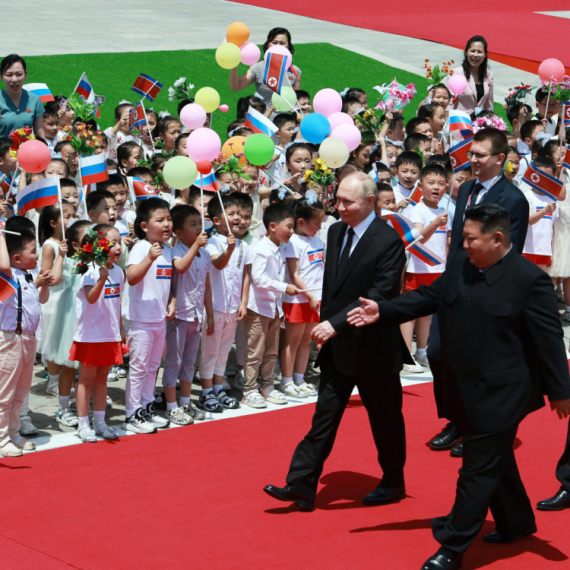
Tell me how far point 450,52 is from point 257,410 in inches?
637

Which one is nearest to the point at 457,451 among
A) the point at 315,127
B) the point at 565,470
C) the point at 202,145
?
the point at 565,470

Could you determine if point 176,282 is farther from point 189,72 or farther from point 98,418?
point 189,72

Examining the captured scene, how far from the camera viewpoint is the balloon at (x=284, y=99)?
11.3 m

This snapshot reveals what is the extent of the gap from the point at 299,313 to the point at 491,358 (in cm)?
357

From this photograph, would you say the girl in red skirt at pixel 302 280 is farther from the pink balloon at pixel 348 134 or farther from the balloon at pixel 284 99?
the balloon at pixel 284 99

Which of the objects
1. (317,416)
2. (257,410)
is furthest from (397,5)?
(317,416)

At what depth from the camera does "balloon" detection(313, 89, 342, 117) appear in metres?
10.4

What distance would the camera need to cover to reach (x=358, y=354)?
6.03 m

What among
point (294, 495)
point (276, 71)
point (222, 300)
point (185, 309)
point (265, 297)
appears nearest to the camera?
point (294, 495)

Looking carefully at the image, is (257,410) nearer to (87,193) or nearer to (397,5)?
(87,193)

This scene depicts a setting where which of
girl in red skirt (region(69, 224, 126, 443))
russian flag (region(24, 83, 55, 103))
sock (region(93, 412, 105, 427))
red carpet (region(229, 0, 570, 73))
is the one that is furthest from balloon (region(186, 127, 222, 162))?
red carpet (region(229, 0, 570, 73))

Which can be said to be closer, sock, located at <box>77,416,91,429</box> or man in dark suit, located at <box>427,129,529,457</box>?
man in dark suit, located at <box>427,129,529,457</box>

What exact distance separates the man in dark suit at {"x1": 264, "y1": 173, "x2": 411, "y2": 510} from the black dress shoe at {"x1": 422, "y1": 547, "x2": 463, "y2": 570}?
990mm

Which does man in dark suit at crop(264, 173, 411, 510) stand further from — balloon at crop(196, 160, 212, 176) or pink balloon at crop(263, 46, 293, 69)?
pink balloon at crop(263, 46, 293, 69)
